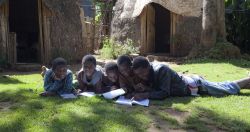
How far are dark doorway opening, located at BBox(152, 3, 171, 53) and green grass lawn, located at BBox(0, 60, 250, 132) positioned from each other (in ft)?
32.0

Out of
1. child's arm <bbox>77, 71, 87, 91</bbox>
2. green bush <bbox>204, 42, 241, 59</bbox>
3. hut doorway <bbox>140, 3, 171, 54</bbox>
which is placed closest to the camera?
child's arm <bbox>77, 71, 87, 91</bbox>

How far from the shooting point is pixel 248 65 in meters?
11.7

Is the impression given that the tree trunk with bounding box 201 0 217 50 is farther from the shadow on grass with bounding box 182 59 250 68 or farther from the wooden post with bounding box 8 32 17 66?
the wooden post with bounding box 8 32 17 66

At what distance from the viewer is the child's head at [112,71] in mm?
6457

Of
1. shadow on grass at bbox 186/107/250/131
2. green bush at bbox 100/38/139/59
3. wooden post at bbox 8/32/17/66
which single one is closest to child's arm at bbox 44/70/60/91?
shadow on grass at bbox 186/107/250/131

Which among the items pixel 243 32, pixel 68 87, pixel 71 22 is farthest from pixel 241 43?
pixel 68 87

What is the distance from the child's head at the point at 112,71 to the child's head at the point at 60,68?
2.22 ft

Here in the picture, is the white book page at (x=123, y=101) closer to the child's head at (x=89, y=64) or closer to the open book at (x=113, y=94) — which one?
the open book at (x=113, y=94)

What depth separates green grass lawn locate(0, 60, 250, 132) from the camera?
493cm

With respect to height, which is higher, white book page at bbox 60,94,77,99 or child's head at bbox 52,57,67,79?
child's head at bbox 52,57,67,79

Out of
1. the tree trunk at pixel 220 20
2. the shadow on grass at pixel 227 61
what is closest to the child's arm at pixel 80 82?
the shadow on grass at pixel 227 61

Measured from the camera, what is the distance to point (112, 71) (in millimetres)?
6484

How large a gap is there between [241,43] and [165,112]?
37.4 feet

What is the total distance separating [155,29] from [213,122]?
1148cm
